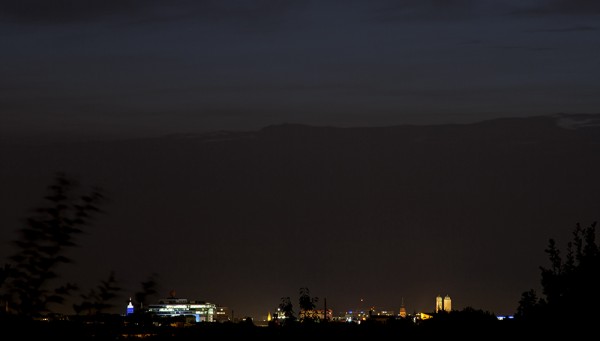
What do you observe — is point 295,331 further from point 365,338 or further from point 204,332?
point 204,332

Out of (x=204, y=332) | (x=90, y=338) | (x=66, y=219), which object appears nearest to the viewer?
(x=66, y=219)

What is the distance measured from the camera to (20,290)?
323 inches

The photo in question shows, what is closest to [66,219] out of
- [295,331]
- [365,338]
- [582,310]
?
[295,331]

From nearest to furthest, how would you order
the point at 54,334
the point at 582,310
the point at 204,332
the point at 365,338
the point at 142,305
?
the point at 142,305, the point at 54,334, the point at 204,332, the point at 365,338, the point at 582,310

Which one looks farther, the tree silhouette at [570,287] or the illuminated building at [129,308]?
the tree silhouette at [570,287]

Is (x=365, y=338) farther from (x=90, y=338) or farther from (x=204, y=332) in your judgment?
(x=90, y=338)

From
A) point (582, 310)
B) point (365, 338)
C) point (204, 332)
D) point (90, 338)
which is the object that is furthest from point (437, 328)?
point (90, 338)

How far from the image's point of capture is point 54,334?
9227 millimetres

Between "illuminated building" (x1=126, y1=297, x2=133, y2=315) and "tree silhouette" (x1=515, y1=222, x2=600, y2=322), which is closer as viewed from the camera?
"illuminated building" (x1=126, y1=297, x2=133, y2=315)

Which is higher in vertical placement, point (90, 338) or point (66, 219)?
point (66, 219)

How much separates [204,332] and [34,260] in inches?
520

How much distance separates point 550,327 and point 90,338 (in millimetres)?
25280

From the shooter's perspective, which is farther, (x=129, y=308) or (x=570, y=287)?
(x=570, y=287)

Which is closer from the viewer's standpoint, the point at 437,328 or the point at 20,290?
the point at 20,290
